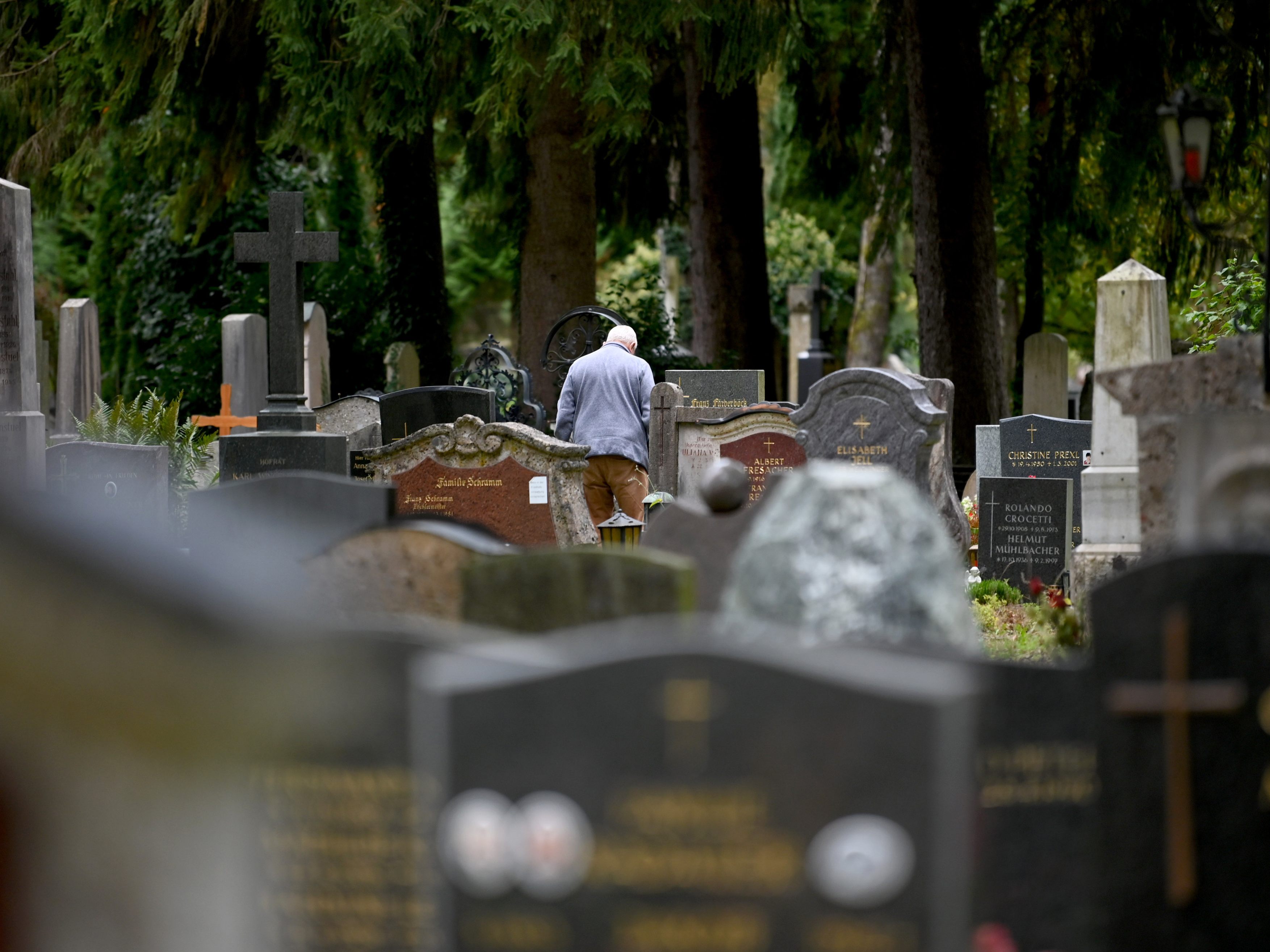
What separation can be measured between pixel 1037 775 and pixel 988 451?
999 cm

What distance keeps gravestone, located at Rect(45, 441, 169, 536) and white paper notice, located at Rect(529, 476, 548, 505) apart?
2.55m

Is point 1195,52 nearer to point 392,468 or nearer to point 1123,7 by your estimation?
Result: point 1123,7

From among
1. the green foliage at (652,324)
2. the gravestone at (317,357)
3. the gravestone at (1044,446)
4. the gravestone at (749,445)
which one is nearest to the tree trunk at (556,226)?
the green foliage at (652,324)

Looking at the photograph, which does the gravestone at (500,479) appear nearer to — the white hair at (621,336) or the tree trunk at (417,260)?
the white hair at (621,336)

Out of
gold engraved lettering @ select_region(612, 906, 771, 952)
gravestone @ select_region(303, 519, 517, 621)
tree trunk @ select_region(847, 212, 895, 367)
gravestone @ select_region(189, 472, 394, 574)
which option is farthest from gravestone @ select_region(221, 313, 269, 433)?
gold engraved lettering @ select_region(612, 906, 771, 952)

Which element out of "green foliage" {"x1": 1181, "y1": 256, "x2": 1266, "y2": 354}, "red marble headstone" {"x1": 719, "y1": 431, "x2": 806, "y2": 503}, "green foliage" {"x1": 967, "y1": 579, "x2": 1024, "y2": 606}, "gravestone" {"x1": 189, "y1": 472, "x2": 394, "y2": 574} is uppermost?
"green foliage" {"x1": 1181, "y1": 256, "x2": 1266, "y2": 354}

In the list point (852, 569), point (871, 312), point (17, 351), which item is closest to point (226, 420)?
point (17, 351)

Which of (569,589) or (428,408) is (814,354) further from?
(569,589)

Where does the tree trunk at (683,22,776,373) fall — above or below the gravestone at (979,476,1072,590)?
above

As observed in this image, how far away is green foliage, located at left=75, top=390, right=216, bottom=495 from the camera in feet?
36.9

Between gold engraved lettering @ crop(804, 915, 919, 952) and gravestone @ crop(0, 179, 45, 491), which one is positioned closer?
gold engraved lettering @ crop(804, 915, 919, 952)

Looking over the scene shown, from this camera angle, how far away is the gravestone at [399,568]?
15.9 ft

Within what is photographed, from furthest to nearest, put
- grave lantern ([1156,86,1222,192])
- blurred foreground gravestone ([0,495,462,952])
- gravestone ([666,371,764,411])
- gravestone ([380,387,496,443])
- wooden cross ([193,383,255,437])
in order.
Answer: gravestone ([666,371,764,411]) → wooden cross ([193,383,255,437]) → gravestone ([380,387,496,443]) → grave lantern ([1156,86,1222,192]) → blurred foreground gravestone ([0,495,462,952])

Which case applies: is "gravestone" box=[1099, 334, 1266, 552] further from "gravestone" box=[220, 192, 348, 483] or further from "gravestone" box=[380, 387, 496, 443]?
"gravestone" box=[380, 387, 496, 443]
